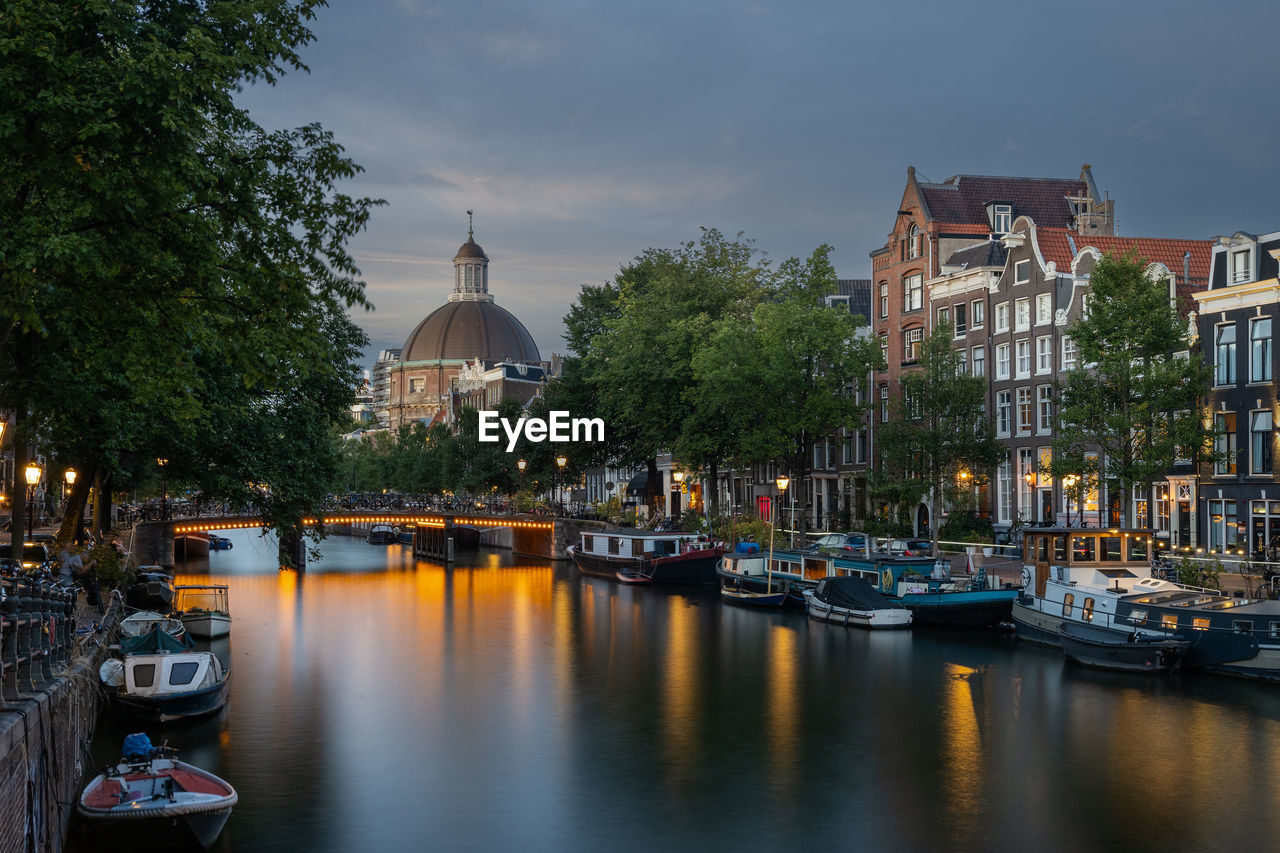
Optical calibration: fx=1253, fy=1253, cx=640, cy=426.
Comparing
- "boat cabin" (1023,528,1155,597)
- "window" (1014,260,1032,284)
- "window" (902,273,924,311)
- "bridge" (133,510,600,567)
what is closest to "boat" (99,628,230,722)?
"boat cabin" (1023,528,1155,597)

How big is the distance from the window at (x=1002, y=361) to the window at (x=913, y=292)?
8802 millimetres

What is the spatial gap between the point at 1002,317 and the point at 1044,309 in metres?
3.40

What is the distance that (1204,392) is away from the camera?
52.2m

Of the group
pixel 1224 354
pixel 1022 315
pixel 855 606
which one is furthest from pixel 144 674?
pixel 1022 315

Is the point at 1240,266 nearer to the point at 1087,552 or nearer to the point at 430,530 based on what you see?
the point at 1087,552

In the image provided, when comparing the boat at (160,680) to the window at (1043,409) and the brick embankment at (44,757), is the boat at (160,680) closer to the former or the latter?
Answer: the brick embankment at (44,757)

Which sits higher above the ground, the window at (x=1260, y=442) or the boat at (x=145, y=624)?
the window at (x=1260, y=442)

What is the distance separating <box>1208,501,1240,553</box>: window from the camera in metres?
55.4

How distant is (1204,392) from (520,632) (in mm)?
31246

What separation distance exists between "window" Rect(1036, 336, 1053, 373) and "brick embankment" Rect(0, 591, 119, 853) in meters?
51.6

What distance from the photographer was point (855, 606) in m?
54.8

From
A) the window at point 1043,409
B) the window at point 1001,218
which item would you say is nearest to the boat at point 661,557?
the window at point 1043,409

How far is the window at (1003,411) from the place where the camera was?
69.2 m

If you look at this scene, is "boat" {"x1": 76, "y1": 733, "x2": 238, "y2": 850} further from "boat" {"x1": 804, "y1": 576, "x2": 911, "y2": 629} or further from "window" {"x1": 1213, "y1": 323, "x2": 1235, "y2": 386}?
"window" {"x1": 1213, "y1": 323, "x2": 1235, "y2": 386}
